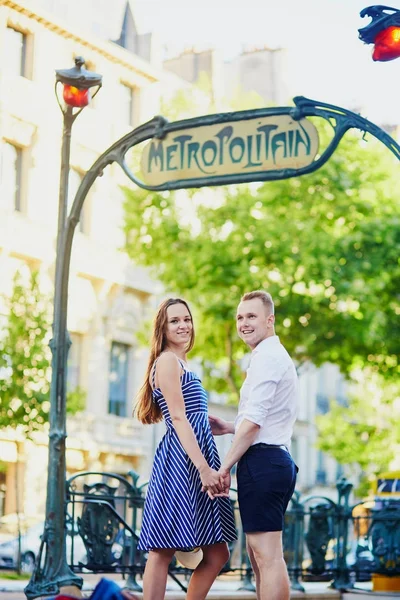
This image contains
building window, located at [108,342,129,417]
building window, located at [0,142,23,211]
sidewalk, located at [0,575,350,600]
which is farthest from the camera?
building window, located at [108,342,129,417]

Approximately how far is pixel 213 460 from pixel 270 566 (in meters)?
0.75

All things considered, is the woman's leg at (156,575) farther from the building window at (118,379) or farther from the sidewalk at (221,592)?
the building window at (118,379)

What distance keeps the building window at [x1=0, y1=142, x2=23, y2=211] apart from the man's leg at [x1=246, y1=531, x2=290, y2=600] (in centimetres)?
2792

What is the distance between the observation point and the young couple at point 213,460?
693 cm

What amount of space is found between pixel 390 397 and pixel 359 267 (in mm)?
14260

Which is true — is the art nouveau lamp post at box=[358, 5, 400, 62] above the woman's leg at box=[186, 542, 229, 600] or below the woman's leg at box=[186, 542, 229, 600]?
above

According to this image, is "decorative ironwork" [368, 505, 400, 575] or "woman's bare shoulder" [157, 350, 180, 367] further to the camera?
"decorative ironwork" [368, 505, 400, 575]

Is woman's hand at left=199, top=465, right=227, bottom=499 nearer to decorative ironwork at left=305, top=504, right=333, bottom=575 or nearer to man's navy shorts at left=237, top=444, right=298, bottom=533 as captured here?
man's navy shorts at left=237, top=444, right=298, bottom=533

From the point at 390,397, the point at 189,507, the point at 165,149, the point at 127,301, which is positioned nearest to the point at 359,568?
the point at 165,149

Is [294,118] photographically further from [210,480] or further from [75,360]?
[75,360]

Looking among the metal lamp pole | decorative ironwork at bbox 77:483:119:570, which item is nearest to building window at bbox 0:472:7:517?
decorative ironwork at bbox 77:483:119:570

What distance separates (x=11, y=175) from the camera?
3456cm

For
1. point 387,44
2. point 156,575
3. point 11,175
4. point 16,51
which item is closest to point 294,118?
point 387,44

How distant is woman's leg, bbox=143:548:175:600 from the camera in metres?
7.09
